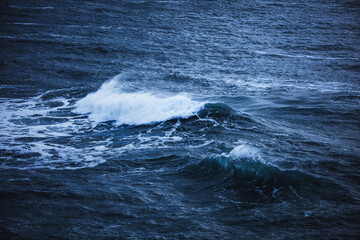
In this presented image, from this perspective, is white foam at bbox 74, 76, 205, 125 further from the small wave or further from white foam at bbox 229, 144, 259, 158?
the small wave

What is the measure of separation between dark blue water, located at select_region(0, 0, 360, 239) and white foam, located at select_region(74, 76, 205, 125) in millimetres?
83

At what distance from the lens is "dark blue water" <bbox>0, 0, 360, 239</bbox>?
7566mm

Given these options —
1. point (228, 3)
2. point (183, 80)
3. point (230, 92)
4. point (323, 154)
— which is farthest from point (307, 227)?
point (228, 3)

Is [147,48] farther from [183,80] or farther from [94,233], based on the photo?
[94,233]

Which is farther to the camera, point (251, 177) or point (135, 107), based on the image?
point (135, 107)

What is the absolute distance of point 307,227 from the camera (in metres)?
7.28

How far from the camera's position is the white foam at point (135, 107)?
1455 cm

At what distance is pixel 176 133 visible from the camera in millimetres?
12938

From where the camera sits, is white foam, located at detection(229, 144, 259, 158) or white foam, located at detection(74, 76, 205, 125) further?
white foam, located at detection(74, 76, 205, 125)

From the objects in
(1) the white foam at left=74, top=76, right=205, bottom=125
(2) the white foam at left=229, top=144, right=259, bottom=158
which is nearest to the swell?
(2) the white foam at left=229, top=144, right=259, bottom=158

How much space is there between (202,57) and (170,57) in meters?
2.38

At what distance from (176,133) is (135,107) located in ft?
11.1

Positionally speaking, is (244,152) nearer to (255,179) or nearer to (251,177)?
(251,177)

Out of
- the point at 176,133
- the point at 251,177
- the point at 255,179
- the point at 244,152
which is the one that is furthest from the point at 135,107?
the point at 255,179
